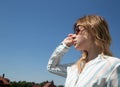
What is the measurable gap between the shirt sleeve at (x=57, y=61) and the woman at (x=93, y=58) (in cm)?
17

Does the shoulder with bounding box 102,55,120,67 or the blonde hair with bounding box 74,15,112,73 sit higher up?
the blonde hair with bounding box 74,15,112,73

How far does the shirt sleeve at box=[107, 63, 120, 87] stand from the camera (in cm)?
307

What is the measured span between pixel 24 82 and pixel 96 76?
107 m

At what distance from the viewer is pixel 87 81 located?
3.21 m

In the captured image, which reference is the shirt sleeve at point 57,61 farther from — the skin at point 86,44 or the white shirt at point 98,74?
the skin at point 86,44

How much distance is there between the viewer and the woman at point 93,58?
10.3ft

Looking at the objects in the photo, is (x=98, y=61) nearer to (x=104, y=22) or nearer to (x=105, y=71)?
(x=105, y=71)

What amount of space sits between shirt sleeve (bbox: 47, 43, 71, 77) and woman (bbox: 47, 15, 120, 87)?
0.17m

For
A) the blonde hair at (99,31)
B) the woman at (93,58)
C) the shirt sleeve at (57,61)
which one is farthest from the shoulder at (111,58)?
the shirt sleeve at (57,61)

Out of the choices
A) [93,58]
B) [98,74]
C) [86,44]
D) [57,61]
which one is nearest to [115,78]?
[98,74]

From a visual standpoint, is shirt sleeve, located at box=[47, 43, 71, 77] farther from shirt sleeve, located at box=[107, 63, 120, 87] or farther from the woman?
shirt sleeve, located at box=[107, 63, 120, 87]

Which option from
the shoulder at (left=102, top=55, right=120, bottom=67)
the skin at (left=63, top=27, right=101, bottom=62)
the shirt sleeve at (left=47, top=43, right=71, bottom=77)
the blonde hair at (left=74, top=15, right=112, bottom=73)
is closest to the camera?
the shoulder at (left=102, top=55, right=120, bottom=67)

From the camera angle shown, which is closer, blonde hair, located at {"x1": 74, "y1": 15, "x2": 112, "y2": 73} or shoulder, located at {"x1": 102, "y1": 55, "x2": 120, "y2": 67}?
shoulder, located at {"x1": 102, "y1": 55, "x2": 120, "y2": 67}

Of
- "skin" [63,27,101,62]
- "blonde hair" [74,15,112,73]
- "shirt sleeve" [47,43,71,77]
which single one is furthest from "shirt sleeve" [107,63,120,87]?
"shirt sleeve" [47,43,71,77]
